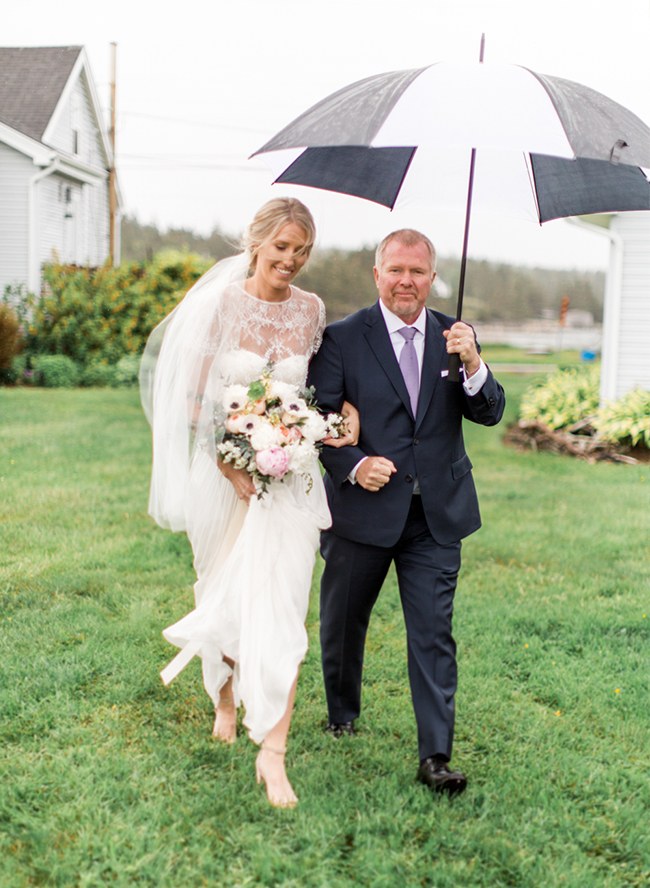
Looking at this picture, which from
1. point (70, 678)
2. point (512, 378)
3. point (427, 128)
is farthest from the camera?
point (512, 378)

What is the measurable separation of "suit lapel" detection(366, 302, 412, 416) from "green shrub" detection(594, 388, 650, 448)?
29.5 ft

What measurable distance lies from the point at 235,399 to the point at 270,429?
0.68ft

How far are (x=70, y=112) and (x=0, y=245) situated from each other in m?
5.59

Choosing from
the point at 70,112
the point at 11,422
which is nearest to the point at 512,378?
the point at 70,112

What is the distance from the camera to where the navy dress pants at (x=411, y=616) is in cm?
323

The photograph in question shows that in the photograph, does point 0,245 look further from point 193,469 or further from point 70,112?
point 193,469

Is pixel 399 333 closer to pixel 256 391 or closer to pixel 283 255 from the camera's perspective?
pixel 283 255

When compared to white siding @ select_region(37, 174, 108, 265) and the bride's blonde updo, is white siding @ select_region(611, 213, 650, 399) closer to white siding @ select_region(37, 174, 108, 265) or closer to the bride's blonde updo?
the bride's blonde updo

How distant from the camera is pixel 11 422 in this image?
11.9 meters

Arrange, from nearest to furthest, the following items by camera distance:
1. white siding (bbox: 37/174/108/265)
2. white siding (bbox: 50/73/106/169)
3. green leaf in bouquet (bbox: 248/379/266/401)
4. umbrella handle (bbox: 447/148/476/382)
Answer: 1. green leaf in bouquet (bbox: 248/379/266/401)
2. umbrella handle (bbox: 447/148/476/382)
3. white siding (bbox: 37/174/108/265)
4. white siding (bbox: 50/73/106/169)

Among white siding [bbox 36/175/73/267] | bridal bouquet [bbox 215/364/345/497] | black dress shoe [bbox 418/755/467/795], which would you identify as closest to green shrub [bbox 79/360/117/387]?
white siding [bbox 36/175/73/267]

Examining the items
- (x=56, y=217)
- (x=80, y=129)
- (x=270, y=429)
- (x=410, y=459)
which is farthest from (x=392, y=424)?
(x=80, y=129)

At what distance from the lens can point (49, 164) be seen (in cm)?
2008

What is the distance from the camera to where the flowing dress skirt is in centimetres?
313
